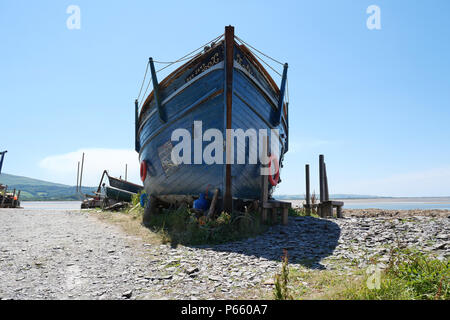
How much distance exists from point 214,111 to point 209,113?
206mm

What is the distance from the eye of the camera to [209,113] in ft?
26.1

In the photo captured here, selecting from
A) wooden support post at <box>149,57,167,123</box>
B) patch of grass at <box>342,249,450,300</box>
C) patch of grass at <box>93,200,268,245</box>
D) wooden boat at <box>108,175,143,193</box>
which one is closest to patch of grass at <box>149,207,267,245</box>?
patch of grass at <box>93,200,268,245</box>

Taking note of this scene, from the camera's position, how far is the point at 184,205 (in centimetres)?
857

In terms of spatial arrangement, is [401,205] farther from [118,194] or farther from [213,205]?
[213,205]

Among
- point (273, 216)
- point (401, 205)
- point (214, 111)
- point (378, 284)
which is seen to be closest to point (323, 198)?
point (273, 216)

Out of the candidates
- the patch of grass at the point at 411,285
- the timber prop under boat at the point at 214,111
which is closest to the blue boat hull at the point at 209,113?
the timber prop under boat at the point at 214,111

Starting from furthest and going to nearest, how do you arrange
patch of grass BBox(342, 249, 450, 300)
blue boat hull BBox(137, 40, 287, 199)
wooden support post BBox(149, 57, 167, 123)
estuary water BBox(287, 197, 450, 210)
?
estuary water BBox(287, 197, 450, 210) < wooden support post BBox(149, 57, 167, 123) < blue boat hull BBox(137, 40, 287, 199) < patch of grass BBox(342, 249, 450, 300)

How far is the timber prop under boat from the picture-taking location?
7.67 meters

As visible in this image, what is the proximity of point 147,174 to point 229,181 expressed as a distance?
4.88 metres

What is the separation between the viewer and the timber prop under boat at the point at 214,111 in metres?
7.67

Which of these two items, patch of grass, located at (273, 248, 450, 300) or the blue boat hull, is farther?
the blue boat hull

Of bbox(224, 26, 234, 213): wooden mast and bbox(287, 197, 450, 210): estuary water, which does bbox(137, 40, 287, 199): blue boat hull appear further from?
bbox(287, 197, 450, 210): estuary water

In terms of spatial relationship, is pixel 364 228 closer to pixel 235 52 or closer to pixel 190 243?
pixel 190 243
